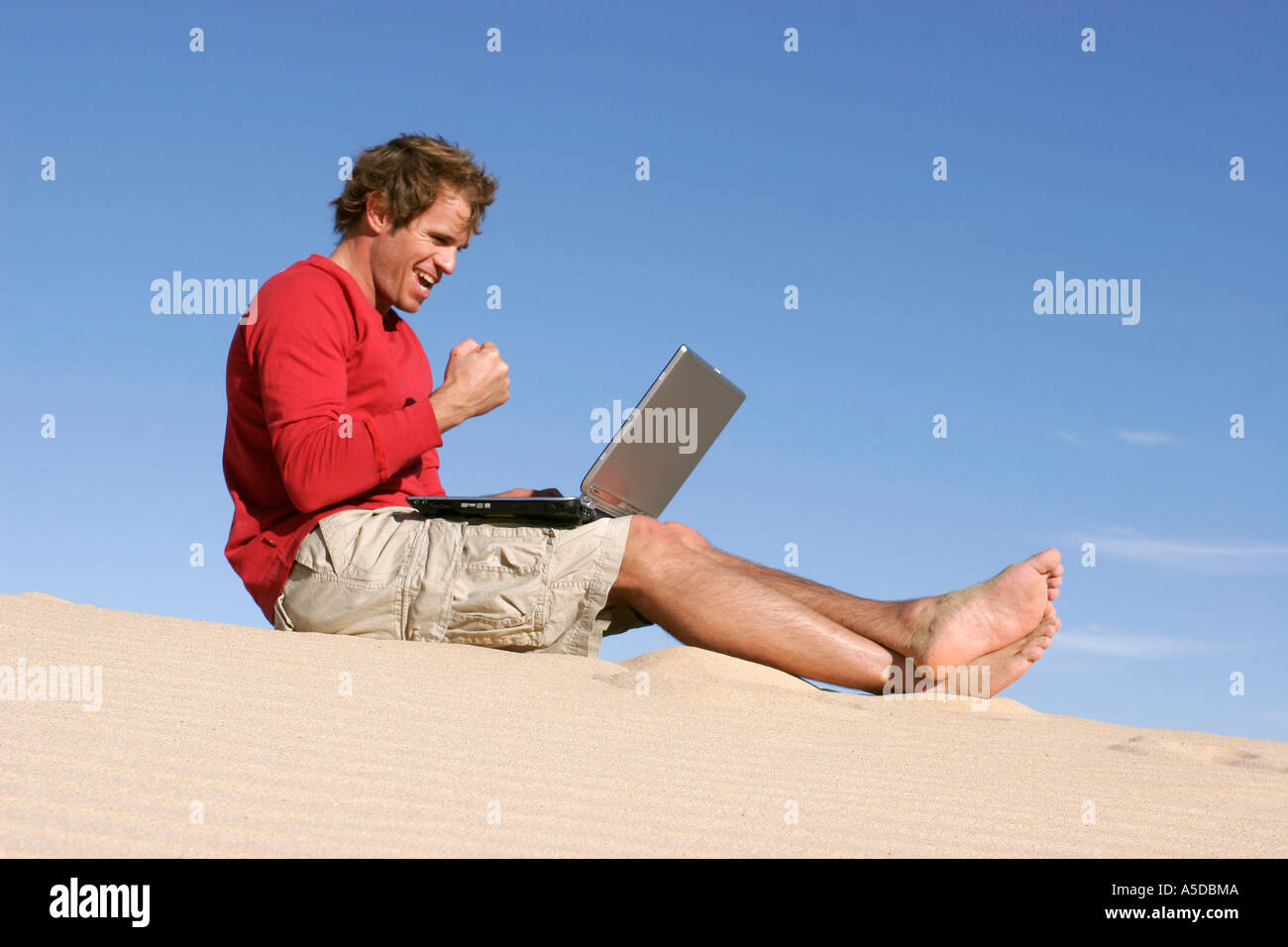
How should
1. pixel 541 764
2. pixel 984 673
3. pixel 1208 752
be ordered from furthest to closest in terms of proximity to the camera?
1. pixel 984 673
2. pixel 1208 752
3. pixel 541 764

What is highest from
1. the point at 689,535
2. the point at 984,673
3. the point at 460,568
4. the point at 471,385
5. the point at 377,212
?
the point at 377,212

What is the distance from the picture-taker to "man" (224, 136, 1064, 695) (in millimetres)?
A: 4262

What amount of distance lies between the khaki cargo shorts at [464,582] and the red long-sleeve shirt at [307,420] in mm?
183

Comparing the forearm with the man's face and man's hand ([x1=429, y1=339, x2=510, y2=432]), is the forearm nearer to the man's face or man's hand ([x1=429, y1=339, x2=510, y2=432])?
man's hand ([x1=429, y1=339, x2=510, y2=432])

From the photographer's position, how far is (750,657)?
4305 millimetres

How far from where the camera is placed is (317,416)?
14.4 ft

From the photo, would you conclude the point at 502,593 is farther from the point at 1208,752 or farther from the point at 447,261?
the point at 1208,752

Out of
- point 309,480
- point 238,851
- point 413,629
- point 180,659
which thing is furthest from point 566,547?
point 238,851

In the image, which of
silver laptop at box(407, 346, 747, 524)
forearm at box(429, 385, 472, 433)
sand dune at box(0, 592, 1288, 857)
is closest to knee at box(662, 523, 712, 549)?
silver laptop at box(407, 346, 747, 524)

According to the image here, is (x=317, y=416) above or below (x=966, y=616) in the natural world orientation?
above

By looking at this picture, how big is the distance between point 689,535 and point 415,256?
1711 mm

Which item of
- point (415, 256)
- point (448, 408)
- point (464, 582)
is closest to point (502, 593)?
point (464, 582)

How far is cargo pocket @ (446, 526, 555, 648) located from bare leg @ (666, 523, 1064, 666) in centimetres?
79
